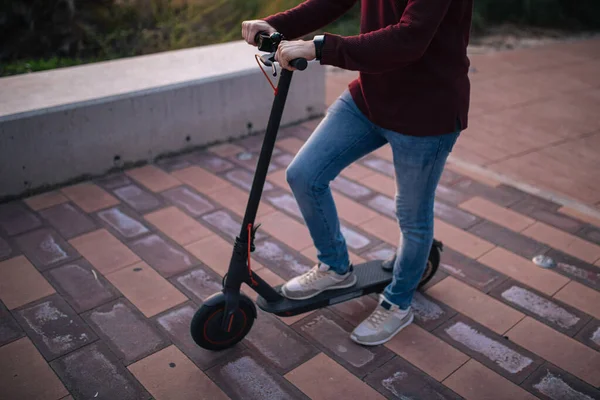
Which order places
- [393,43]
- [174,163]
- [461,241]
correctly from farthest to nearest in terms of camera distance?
[174,163], [461,241], [393,43]

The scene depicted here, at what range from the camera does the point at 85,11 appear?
518 centimetres

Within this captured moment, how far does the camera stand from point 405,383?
2.30 m

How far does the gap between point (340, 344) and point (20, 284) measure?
1.56 m

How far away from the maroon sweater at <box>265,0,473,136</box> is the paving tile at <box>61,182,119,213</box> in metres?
1.80

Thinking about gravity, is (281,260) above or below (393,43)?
below

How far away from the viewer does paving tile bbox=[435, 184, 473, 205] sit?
12.2 feet

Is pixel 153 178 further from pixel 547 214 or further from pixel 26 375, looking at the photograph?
pixel 547 214

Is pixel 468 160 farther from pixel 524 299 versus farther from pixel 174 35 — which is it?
pixel 174 35

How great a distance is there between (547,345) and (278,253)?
1.38 meters

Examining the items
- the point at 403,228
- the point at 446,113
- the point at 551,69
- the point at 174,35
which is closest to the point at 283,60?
the point at 446,113

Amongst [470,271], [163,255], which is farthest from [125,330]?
[470,271]

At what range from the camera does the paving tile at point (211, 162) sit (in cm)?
403

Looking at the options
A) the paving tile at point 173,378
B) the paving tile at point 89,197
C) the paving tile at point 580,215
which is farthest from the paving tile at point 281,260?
the paving tile at point 580,215

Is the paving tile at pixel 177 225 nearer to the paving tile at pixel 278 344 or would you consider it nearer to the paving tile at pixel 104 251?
the paving tile at pixel 104 251
